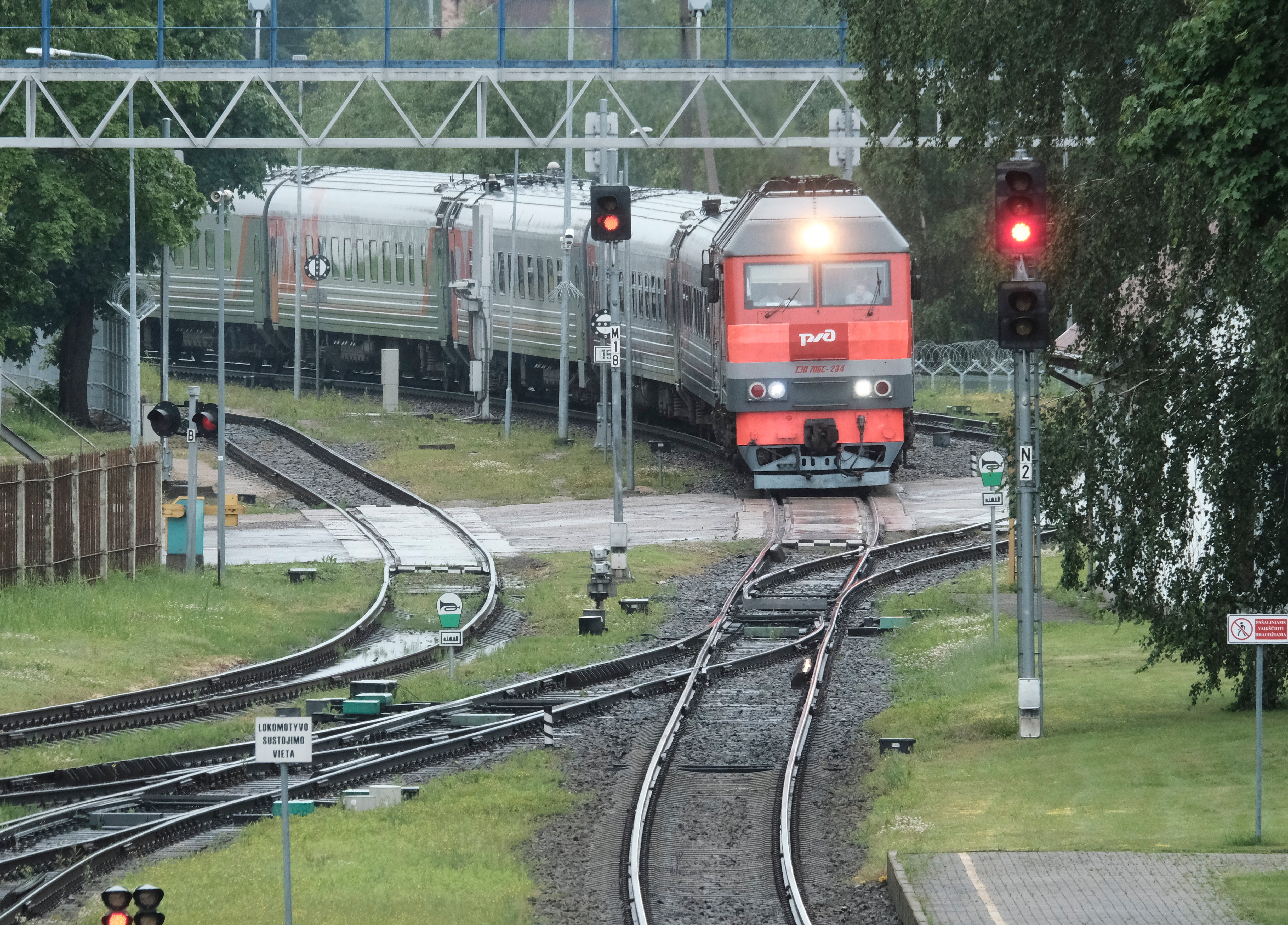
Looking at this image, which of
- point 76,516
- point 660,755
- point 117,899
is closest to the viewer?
point 117,899

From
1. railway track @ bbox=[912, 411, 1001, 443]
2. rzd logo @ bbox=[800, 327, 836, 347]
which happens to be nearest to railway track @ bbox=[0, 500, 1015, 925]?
rzd logo @ bbox=[800, 327, 836, 347]

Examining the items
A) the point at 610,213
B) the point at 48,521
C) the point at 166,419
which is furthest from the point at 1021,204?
the point at 48,521

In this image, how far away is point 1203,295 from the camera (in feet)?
61.4

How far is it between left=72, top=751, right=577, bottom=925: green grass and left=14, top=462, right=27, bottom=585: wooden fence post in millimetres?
11570

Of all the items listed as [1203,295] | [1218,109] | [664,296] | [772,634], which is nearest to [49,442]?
[664,296]

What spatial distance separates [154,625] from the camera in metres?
27.2

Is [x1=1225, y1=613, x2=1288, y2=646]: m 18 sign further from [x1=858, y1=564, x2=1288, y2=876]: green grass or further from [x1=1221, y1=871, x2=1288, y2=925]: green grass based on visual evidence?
[x1=1221, y1=871, x2=1288, y2=925]: green grass

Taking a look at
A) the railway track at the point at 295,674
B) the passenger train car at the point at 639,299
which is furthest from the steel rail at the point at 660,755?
the passenger train car at the point at 639,299

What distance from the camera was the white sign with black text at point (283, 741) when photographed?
500 inches

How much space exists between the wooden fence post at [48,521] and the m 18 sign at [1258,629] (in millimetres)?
18329

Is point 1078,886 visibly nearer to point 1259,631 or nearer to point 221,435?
point 1259,631

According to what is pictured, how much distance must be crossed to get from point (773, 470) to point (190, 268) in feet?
83.9

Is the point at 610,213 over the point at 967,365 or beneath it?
over

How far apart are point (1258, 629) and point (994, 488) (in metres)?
12.8
